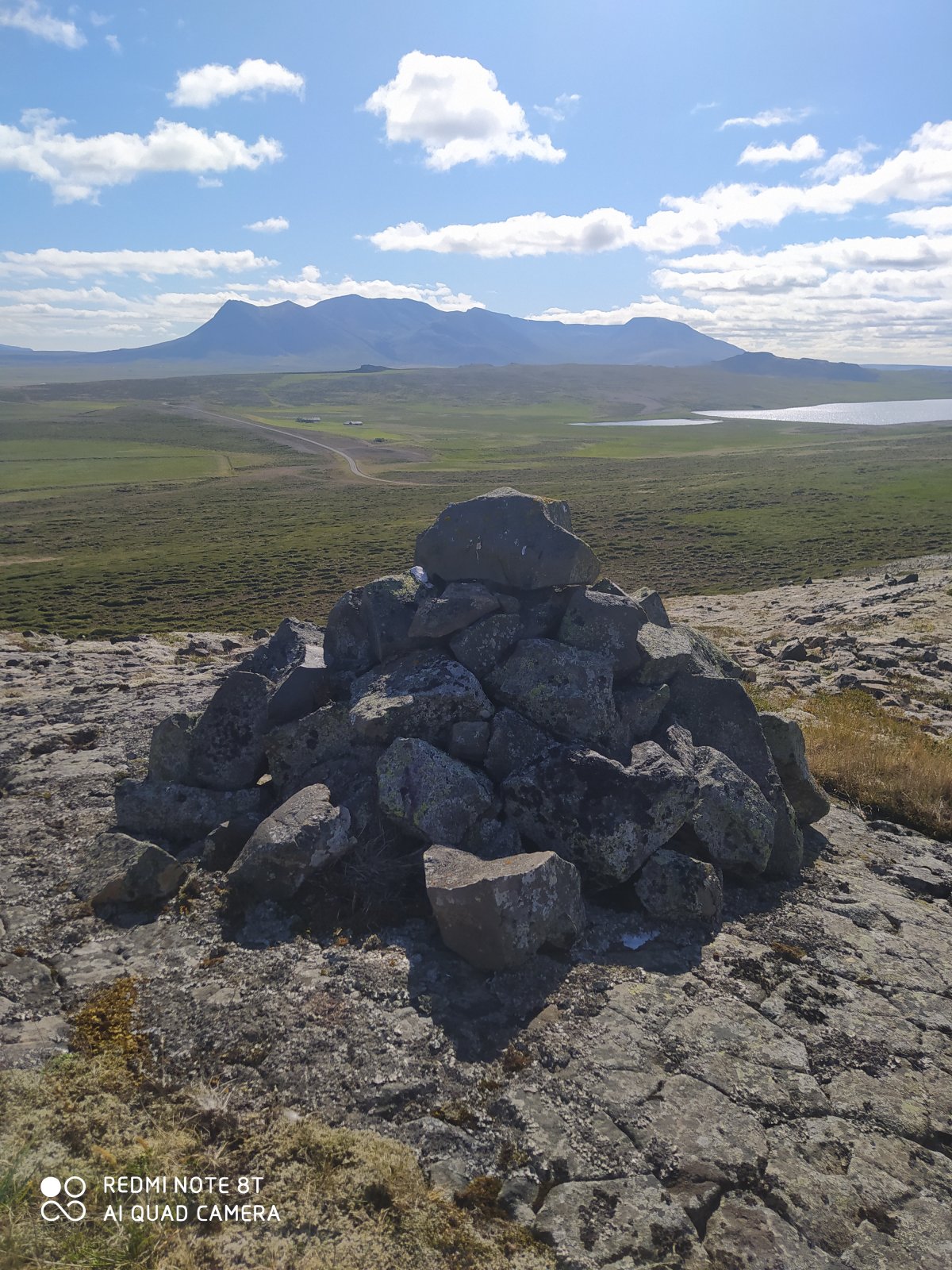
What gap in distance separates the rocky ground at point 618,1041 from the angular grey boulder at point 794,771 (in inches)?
16.5

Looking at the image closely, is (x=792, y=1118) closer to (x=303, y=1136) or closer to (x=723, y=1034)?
(x=723, y=1034)

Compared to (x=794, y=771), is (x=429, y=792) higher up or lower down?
higher up

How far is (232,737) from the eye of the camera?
10617mm

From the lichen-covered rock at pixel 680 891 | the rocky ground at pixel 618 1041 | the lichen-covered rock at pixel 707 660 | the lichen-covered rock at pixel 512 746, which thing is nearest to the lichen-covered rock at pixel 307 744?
the rocky ground at pixel 618 1041

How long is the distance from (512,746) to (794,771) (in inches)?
162

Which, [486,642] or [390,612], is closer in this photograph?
[486,642]

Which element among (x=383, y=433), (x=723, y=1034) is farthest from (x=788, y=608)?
(x=383, y=433)

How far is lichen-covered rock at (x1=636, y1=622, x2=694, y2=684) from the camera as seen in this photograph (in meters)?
10.8

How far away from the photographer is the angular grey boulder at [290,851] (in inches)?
326

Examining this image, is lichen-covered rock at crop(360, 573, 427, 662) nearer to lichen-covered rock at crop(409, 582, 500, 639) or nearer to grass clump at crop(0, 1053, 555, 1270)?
lichen-covered rock at crop(409, 582, 500, 639)

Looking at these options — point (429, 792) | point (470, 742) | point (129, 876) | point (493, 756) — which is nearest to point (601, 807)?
point (493, 756)

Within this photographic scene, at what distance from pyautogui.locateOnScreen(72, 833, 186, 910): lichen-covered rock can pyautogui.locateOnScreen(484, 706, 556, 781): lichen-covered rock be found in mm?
3930

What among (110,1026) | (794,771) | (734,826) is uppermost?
(794,771)

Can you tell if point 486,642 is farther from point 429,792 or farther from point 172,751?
point 172,751
